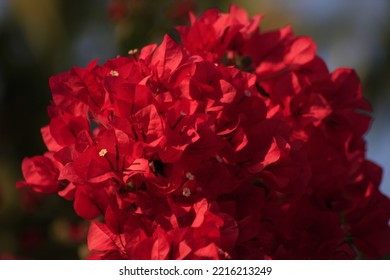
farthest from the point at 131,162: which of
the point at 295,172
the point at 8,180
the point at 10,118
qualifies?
the point at 10,118

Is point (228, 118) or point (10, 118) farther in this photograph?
point (10, 118)

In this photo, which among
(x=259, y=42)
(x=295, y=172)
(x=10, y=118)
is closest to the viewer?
(x=295, y=172)

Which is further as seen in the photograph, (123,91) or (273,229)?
(273,229)

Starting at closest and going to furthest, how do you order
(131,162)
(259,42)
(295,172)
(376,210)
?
(131,162)
(295,172)
(376,210)
(259,42)

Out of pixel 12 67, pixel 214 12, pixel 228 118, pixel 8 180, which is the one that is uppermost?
pixel 214 12

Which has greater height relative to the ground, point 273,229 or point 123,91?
point 123,91

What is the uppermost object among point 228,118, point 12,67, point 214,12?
point 214,12

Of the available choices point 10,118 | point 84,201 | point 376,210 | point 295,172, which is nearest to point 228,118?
point 295,172

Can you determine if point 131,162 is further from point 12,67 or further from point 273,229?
point 12,67

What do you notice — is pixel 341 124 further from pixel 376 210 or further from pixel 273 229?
pixel 273 229
